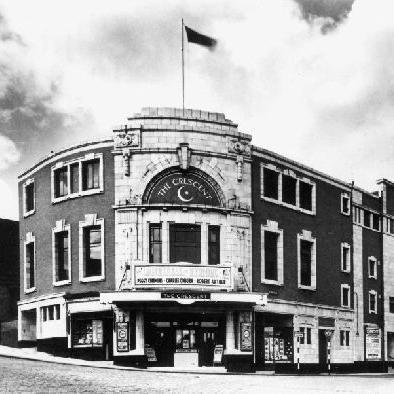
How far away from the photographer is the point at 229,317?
3303 centimetres

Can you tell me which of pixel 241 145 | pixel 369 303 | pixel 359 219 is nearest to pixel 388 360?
pixel 369 303

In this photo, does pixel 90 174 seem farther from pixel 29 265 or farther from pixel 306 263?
pixel 306 263

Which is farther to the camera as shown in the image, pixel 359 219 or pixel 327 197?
pixel 359 219

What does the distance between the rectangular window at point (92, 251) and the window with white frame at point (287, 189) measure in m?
8.64

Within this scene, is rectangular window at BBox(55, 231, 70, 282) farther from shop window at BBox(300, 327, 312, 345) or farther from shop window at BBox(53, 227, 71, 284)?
shop window at BBox(300, 327, 312, 345)

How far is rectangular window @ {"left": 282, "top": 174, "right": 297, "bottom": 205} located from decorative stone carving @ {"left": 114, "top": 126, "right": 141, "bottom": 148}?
9334 mm

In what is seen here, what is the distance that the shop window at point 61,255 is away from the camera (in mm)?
35719

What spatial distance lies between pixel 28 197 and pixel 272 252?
1414 centimetres

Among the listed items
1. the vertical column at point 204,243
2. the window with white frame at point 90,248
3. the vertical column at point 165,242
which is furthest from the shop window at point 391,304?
the window with white frame at point 90,248

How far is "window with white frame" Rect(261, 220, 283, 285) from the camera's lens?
36.3 meters

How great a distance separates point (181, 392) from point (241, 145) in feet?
60.8

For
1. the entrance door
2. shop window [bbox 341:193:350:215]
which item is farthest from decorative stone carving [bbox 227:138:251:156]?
the entrance door

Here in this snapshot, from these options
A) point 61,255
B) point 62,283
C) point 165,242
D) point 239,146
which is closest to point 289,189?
point 239,146

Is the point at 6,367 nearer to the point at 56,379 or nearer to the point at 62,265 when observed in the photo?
the point at 56,379
